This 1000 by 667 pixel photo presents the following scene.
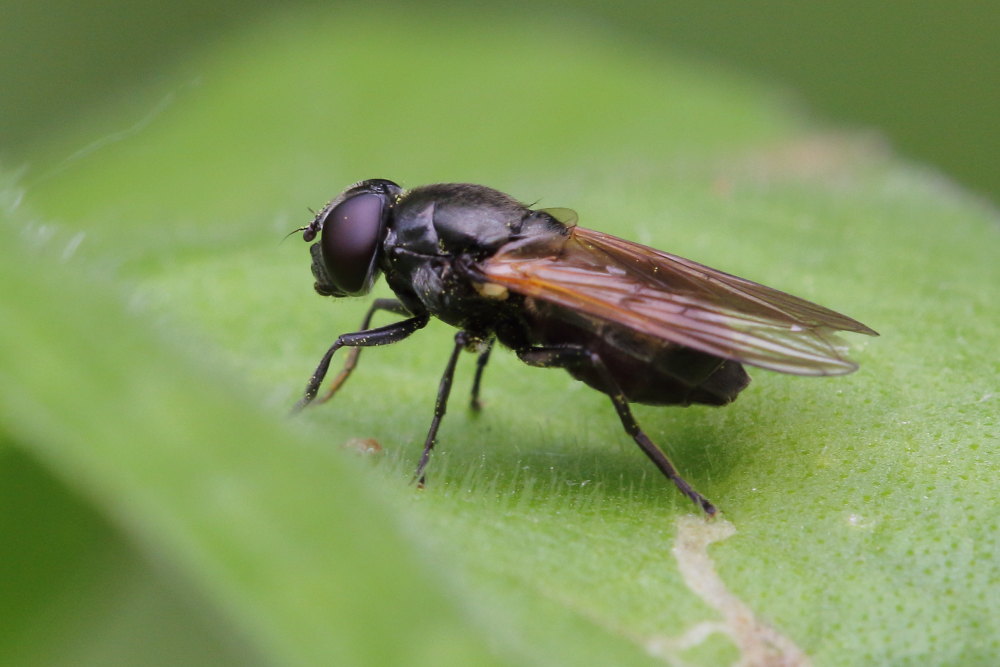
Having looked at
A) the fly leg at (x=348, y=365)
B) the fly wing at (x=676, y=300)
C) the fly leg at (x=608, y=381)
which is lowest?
the fly leg at (x=348, y=365)

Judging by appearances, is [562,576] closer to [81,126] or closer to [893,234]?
[893,234]

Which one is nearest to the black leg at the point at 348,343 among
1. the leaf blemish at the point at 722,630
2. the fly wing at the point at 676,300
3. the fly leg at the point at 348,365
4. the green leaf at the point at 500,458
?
the green leaf at the point at 500,458

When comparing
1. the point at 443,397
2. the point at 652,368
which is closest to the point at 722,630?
the point at 652,368

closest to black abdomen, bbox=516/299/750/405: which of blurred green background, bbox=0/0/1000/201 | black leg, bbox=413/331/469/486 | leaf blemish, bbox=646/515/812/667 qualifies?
black leg, bbox=413/331/469/486

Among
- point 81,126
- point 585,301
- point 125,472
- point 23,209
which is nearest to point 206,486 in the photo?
point 125,472

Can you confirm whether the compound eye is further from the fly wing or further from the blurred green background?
the blurred green background

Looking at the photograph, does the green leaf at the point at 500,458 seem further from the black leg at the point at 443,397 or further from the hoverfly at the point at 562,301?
the hoverfly at the point at 562,301
